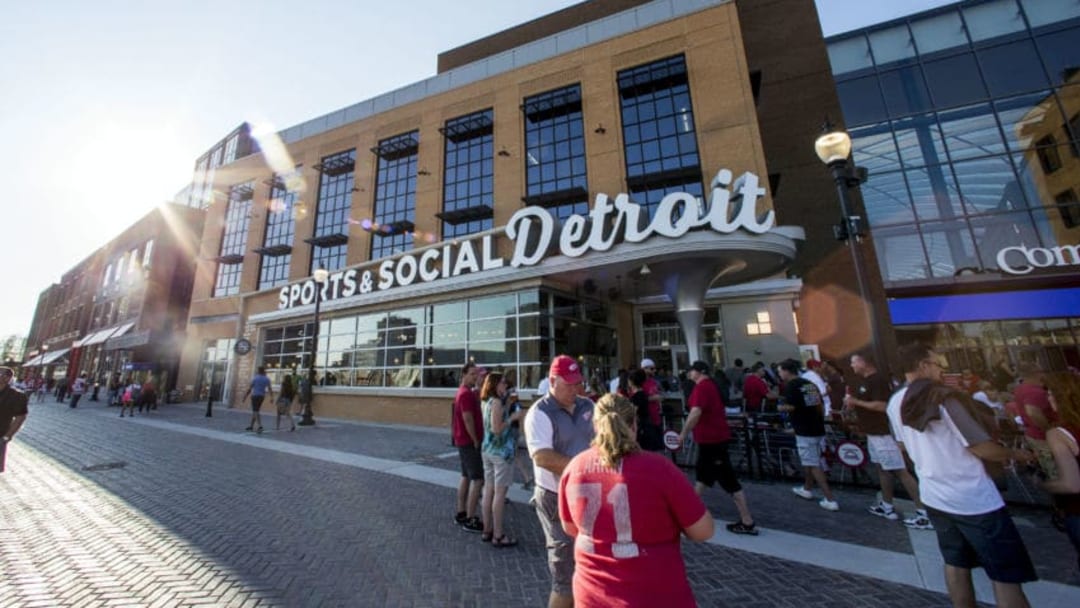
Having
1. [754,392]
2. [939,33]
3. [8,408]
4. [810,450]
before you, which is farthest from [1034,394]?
[939,33]

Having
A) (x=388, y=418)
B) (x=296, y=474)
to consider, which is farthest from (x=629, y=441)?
(x=388, y=418)

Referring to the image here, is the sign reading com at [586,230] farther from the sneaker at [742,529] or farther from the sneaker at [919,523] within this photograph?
the sneaker at [742,529]

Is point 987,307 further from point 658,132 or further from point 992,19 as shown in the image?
point 658,132

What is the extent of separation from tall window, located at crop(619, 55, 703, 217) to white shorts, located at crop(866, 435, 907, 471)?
1339cm

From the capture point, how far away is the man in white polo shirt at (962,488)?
2543mm

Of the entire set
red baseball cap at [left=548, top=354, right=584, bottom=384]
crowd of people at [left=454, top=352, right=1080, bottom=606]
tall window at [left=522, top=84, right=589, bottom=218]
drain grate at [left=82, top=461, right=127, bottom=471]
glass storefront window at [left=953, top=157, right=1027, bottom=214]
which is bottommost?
drain grate at [left=82, top=461, right=127, bottom=471]

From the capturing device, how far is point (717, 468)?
16.4 feet

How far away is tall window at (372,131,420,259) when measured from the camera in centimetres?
2183

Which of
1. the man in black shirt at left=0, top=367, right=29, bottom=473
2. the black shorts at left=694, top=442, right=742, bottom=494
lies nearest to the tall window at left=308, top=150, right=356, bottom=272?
the man in black shirt at left=0, top=367, right=29, bottom=473

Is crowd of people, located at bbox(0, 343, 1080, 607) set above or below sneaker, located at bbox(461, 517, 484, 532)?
above

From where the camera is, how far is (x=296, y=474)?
7.59 metres

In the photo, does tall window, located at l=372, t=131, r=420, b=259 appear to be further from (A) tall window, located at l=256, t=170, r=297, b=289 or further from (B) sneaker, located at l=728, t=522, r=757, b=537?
(B) sneaker, located at l=728, t=522, r=757, b=537

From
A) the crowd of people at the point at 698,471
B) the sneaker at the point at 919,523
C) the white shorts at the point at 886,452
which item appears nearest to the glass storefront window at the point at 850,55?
the crowd of people at the point at 698,471

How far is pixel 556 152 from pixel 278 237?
18904mm
